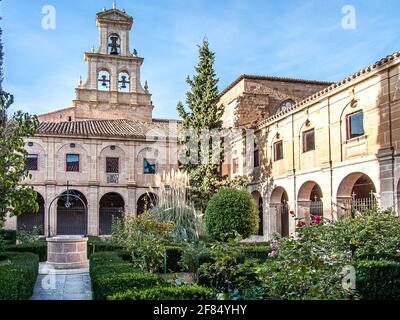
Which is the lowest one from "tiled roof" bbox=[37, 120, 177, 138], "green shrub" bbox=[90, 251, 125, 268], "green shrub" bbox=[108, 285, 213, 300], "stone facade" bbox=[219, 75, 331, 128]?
"green shrub" bbox=[90, 251, 125, 268]

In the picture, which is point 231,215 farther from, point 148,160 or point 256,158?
point 148,160

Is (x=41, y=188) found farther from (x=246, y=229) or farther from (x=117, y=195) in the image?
(x=246, y=229)

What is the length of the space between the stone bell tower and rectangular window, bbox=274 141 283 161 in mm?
14450

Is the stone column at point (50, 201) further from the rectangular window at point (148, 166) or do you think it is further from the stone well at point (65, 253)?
the stone well at point (65, 253)

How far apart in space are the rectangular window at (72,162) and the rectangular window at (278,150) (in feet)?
38.2

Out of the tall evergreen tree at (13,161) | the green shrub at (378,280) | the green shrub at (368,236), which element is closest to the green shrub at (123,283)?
the tall evergreen tree at (13,161)

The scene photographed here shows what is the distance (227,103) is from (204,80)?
4.72 meters

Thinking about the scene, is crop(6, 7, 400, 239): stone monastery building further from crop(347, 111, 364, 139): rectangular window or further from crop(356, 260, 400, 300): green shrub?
crop(356, 260, 400, 300): green shrub

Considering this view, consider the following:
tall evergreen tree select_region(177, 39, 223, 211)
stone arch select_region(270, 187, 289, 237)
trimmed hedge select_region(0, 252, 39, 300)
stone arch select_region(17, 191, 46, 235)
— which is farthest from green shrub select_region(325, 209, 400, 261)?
stone arch select_region(17, 191, 46, 235)

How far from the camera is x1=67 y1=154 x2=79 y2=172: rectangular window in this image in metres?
25.6

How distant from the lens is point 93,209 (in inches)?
1001

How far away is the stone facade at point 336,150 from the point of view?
44.6 feet

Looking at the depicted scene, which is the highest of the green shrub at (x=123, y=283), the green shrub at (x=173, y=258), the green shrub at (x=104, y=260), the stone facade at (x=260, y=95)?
the stone facade at (x=260, y=95)

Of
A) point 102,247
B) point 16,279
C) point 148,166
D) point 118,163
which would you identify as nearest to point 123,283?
point 16,279
